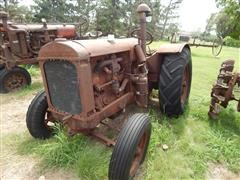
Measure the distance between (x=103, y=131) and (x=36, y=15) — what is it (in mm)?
24706

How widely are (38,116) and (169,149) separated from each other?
170 cm

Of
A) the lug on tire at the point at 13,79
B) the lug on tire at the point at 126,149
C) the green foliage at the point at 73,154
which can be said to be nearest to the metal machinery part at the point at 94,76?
the green foliage at the point at 73,154

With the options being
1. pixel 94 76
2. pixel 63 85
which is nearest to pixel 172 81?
pixel 94 76

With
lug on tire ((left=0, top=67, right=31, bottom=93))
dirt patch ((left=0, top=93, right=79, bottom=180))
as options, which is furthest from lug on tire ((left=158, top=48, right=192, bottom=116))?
lug on tire ((left=0, top=67, right=31, bottom=93))

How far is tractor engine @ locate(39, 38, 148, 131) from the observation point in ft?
7.16

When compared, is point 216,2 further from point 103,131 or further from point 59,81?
point 59,81

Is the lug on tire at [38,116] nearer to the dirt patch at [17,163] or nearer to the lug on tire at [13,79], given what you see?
the dirt patch at [17,163]

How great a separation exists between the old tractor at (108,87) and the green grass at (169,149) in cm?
19

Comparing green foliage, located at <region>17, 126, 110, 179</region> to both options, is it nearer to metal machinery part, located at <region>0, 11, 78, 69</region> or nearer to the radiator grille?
the radiator grille

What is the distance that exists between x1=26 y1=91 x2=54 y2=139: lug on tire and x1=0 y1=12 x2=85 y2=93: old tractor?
2.75 metres

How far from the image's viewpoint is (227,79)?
3527mm

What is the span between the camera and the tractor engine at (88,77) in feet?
7.16

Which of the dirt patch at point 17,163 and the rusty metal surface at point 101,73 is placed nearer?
the rusty metal surface at point 101,73

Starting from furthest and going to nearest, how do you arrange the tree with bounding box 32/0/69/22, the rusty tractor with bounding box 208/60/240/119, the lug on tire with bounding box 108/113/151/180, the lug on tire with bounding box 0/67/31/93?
the tree with bounding box 32/0/69/22, the lug on tire with bounding box 0/67/31/93, the rusty tractor with bounding box 208/60/240/119, the lug on tire with bounding box 108/113/151/180
